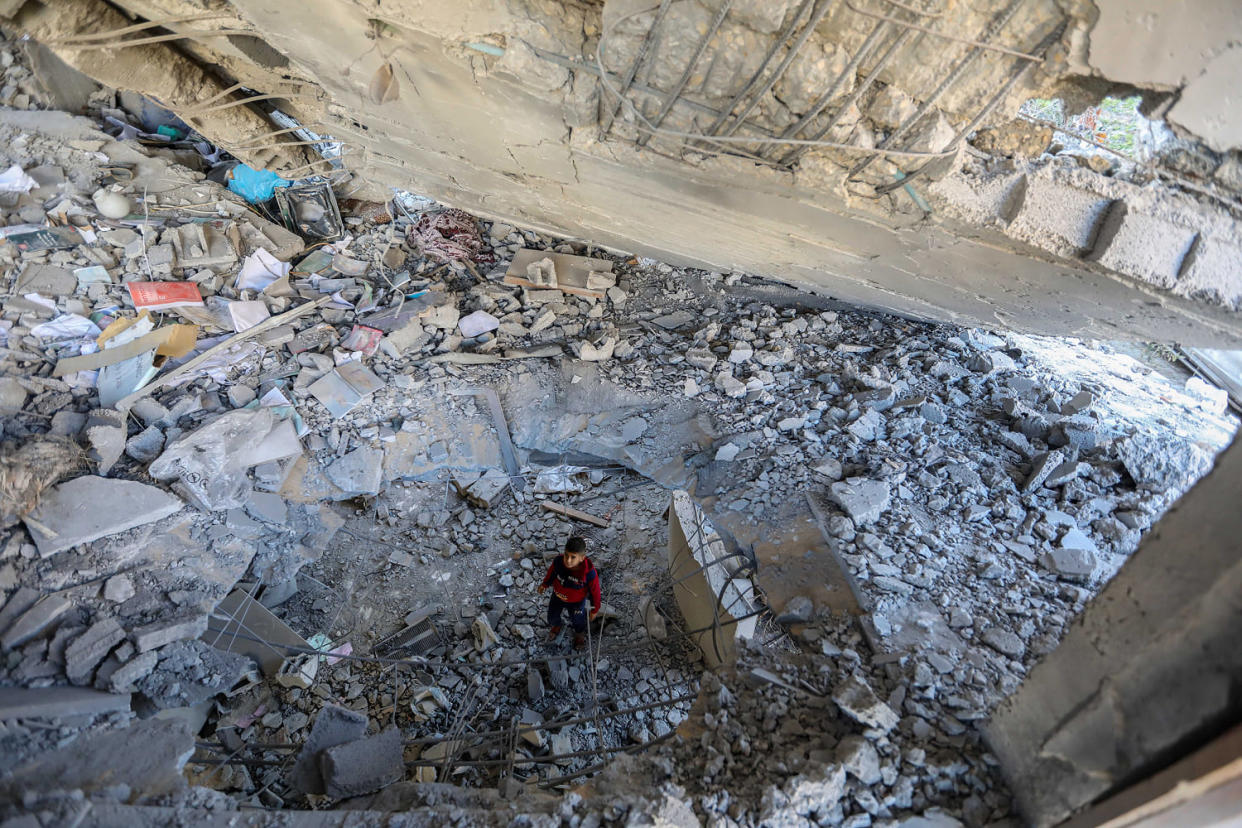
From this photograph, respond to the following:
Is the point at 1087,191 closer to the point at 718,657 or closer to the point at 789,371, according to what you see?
the point at 789,371

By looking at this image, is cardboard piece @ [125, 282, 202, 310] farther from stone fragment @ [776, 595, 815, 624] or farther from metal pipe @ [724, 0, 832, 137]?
stone fragment @ [776, 595, 815, 624]

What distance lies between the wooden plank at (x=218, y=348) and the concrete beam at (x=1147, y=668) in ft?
16.5

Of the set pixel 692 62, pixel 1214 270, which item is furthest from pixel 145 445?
pixel 1214 270

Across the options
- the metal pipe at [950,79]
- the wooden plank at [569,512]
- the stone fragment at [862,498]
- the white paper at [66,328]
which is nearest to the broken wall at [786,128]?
the metal pipe at [950,79]

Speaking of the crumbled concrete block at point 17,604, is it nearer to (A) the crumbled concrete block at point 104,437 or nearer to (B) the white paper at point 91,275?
(A) the crumbled concrete block at point 104,437

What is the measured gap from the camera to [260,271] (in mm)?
5230

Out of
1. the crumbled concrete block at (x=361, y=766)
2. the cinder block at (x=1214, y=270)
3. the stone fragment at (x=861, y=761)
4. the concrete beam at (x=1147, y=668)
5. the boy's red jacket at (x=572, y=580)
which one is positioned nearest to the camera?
the concrete beam at (x=1147, y=668)

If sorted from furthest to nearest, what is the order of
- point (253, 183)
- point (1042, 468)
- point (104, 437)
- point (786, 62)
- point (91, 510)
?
point (253, 183)
point (104, 437)
point (91, 510)
point (1042, 468)
point (786, 62)

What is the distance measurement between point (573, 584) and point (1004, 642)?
2649 millimetres

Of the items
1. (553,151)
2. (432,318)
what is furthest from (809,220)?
(432,318)

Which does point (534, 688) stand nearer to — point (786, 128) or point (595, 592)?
point (595, 592)

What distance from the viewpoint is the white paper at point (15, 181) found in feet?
15.7

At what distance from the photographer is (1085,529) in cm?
357

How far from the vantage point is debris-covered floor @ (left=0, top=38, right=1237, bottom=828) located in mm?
2977
